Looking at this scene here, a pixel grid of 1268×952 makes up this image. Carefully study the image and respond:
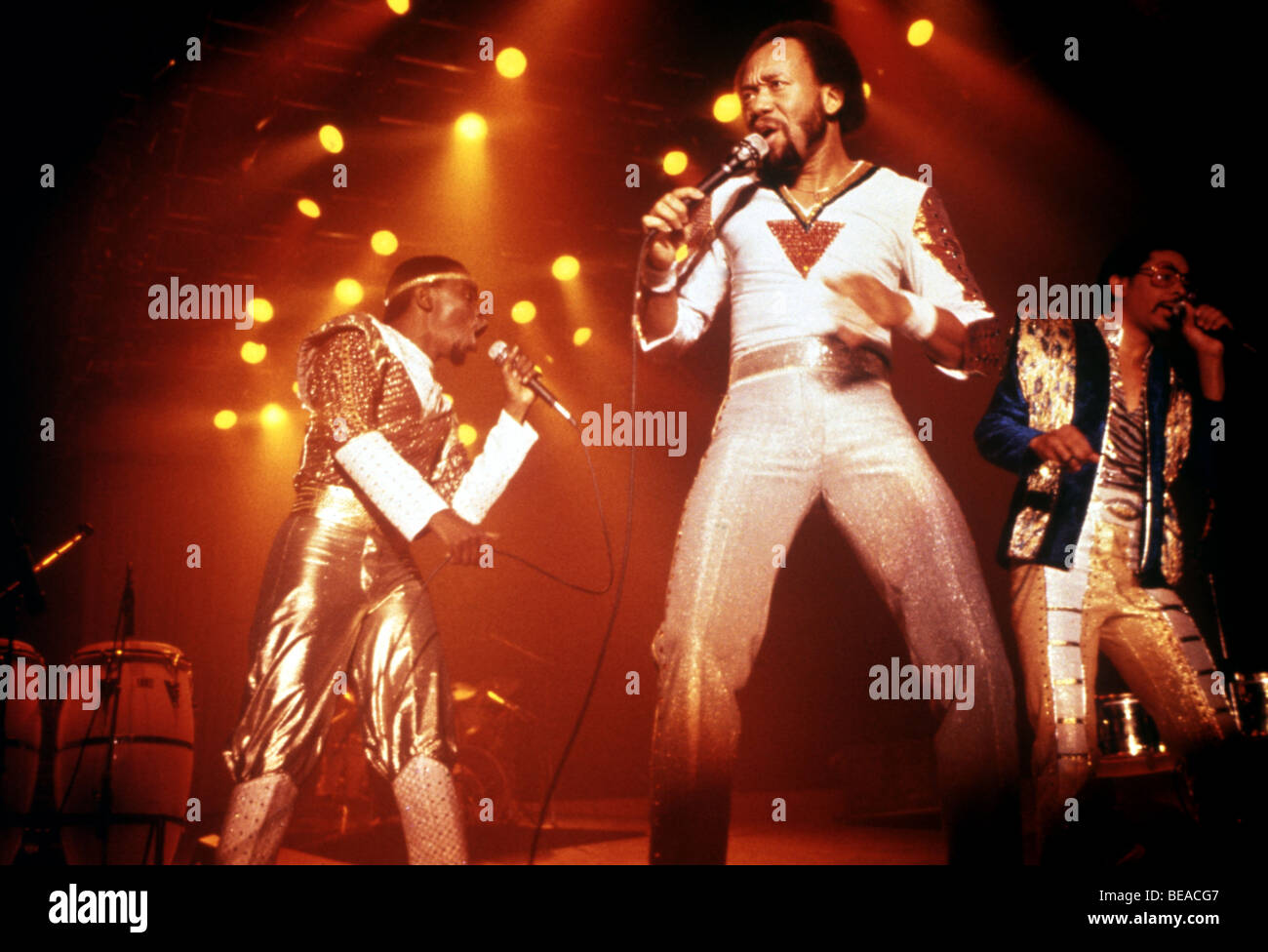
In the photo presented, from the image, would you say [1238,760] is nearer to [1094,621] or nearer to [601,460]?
[1094,621]

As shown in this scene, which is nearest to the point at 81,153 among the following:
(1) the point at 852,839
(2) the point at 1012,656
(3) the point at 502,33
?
(3) the point at 502,33

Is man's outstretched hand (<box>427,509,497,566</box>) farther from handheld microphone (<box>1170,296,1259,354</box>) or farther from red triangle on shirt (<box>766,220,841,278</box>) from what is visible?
handheld microphone (<box>1170,296,1259,354</box>)

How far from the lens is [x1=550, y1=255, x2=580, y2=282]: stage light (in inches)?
284

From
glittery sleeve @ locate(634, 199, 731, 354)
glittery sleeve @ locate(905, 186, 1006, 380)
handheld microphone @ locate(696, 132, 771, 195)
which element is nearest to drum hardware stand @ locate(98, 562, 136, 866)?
glittery sleeve @ locate(634, 199, 731, 354)

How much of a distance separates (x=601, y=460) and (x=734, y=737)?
661cm

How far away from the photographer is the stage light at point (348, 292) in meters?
7.48

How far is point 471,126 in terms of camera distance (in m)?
6.00

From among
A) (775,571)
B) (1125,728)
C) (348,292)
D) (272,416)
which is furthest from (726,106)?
(272,416)

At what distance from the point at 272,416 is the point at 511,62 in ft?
14.9

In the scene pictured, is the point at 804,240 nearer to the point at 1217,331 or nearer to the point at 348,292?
the point at 1217,331

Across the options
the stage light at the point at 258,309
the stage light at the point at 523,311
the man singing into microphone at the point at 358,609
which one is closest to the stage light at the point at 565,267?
the stage light at the point at 523,311

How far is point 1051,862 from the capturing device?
2926 mm

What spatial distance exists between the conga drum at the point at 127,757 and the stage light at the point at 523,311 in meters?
4.00

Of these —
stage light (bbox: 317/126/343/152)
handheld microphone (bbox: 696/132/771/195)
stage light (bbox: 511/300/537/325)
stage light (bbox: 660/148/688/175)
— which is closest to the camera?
handheld microphone (bbox: 696/132/771/195)
